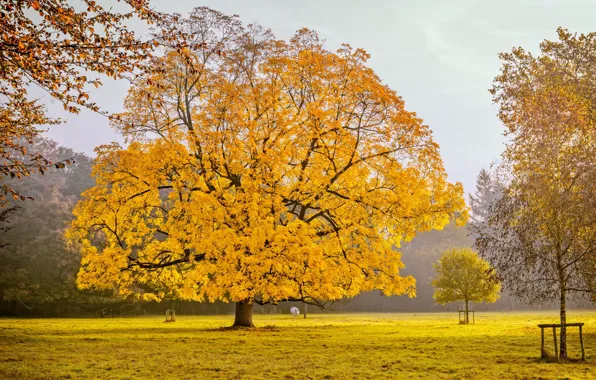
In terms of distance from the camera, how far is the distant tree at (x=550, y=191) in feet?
55.2

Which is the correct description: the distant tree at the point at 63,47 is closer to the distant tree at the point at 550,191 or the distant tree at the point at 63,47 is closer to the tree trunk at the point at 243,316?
the distant tree at the point at 550,191

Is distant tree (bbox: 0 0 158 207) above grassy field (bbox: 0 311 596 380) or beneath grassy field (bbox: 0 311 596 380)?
above

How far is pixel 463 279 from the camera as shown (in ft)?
148

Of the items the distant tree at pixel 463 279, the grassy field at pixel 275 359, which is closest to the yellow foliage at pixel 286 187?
the grassy field at pixel 275 359

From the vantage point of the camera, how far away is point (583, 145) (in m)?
19.3

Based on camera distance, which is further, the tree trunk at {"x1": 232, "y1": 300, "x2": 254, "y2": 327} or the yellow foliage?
the tree trunk at {"x1": 232, "y1": 300, "x2": 254, "y2": 327}

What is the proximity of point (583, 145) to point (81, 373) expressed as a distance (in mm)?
17929

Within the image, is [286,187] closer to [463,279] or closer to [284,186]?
[284,186]

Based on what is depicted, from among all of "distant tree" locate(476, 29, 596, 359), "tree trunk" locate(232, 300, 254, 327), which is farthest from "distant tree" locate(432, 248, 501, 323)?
"distant tree" locate(476, 29, 596, 359)

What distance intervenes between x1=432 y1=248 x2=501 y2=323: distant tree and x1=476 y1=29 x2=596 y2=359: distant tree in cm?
2443

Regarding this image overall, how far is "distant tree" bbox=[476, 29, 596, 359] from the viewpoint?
16828 mm

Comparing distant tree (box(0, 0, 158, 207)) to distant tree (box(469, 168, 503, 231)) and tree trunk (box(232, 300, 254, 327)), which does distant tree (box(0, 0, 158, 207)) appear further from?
distant tree (box(469, 168, 503, 231))

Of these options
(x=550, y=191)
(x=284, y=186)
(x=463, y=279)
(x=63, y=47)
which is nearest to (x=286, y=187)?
(x=284, y=186)

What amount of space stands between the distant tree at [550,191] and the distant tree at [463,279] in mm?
24434
